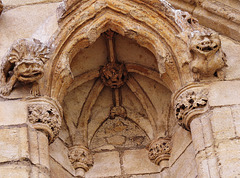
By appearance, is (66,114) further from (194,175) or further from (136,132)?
(194,175)

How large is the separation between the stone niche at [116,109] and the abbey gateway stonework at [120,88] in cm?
1

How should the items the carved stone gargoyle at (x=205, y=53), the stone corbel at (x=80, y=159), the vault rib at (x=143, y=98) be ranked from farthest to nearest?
the vault rib at (x=143, y=98), the stone corbel at (x=80, y=159), the carved stone gargoyle at (x=205, y=53)

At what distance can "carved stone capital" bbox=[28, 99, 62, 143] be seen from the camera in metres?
5.72

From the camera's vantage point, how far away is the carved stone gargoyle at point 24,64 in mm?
5805

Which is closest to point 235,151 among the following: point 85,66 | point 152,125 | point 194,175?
point 194,175

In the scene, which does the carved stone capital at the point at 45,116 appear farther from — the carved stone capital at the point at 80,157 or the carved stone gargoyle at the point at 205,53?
the carved stone gargoyle at the point at 205,53

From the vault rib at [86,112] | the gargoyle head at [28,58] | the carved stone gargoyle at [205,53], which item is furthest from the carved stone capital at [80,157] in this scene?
the carved stone gargoyle at [205,53]

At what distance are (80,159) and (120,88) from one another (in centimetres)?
86

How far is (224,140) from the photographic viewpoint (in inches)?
216

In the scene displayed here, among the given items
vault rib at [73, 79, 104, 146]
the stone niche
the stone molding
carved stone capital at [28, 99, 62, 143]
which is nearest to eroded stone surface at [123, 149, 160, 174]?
the stone niche

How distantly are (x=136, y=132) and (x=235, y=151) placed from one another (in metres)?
1.57

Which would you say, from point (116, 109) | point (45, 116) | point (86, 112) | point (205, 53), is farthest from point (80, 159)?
point (205, 53)

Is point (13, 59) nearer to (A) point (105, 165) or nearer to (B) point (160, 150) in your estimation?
(A) point (105, 165)

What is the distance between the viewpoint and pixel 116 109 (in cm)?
682
